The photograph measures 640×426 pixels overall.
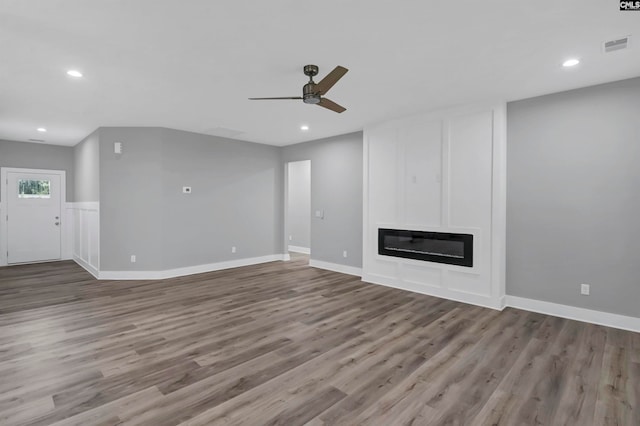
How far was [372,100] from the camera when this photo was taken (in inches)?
164

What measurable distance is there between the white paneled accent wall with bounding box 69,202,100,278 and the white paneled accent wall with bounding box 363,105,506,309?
4.85m

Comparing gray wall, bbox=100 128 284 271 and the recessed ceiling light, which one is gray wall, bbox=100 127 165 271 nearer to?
gray wall, bbox=100 128 284 271

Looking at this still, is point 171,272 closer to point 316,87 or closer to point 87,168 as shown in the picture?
point 87,168

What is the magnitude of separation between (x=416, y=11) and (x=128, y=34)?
7.39 feet

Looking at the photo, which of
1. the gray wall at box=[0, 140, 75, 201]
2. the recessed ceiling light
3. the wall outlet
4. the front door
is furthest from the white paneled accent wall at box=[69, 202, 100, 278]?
the wall outlet

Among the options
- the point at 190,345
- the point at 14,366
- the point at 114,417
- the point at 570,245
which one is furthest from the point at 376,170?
the point at 14,366

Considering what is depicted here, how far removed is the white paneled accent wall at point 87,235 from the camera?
576 centimetres

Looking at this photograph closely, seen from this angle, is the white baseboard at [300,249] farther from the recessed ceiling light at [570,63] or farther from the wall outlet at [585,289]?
the recessed ceiling light at [570,63]

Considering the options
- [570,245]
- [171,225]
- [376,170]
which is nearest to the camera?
[570,245]

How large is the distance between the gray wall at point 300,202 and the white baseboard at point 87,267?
4640 mm

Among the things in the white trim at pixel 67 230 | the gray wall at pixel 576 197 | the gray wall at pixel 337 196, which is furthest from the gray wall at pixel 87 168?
the gray wall at pixel 576 197

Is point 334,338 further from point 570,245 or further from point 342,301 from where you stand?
point 570,245

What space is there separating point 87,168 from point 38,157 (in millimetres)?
1943

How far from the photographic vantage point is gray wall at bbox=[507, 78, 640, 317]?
3.44 metres
